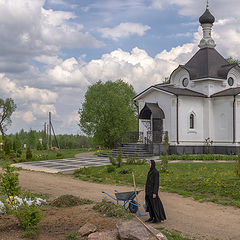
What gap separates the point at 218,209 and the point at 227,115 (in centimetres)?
1791

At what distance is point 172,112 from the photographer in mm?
25531

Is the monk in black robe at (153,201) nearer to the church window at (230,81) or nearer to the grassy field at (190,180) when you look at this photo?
the grassy field at (190,180)

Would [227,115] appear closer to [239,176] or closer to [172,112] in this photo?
[172,112]

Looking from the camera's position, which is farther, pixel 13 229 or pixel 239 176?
pixel 239 176

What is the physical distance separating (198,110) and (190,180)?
14255mm

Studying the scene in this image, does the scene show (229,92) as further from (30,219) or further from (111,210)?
(30,219)

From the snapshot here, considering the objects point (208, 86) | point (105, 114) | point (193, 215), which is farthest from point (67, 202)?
point (105, 114)

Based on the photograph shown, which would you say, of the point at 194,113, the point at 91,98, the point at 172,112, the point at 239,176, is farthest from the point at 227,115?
the point at 91,98

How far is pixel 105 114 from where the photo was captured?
38719 millimetres

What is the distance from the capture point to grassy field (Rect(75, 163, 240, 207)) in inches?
420

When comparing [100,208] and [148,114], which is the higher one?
[148,114]

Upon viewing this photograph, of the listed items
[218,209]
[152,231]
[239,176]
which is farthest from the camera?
[239,176]

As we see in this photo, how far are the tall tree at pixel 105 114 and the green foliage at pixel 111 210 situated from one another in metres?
30.1

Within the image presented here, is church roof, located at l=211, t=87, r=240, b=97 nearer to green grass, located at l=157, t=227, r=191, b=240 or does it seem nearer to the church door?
the church door
